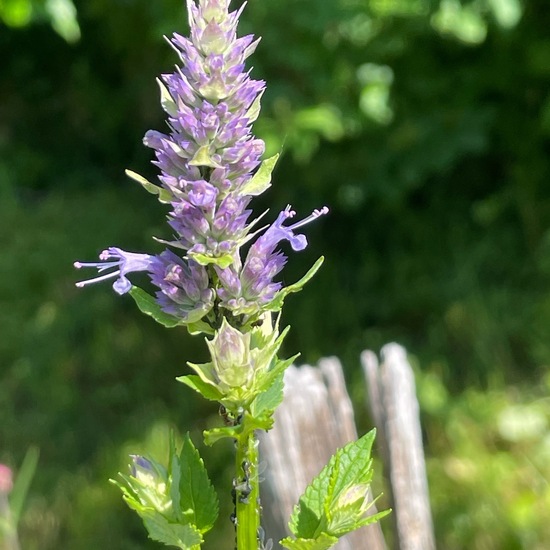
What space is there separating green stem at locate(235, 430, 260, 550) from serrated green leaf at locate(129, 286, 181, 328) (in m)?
0.12

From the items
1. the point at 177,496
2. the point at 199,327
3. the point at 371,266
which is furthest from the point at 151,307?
the point at 371,266

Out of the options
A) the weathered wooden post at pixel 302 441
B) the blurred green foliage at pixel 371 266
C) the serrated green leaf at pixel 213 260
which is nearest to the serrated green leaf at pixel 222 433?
the serrated green leaf at pixel 213 260

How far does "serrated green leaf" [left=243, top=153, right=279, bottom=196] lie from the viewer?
69 cm

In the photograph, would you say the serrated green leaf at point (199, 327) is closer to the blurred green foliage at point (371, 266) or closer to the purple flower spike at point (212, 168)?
the purple flower spike at point (212, 168)

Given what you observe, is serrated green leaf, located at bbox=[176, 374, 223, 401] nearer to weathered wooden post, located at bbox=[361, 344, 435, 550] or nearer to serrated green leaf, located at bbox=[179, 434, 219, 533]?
serrated green leaf, located at bbox=[179, 434, 219, 533]

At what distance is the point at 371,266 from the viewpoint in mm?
4363

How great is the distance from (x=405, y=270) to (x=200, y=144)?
12.1 ft

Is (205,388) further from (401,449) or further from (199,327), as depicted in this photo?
(401,449)

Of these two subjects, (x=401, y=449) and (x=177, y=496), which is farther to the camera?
(x=401, y=449)

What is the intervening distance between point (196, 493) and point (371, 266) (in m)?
3.68

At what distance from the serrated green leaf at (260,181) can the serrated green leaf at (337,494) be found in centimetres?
25

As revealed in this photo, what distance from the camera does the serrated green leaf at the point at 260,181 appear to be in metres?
0.69

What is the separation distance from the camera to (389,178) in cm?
374

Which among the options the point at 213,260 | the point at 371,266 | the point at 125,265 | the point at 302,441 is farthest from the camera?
the point at 371,266
